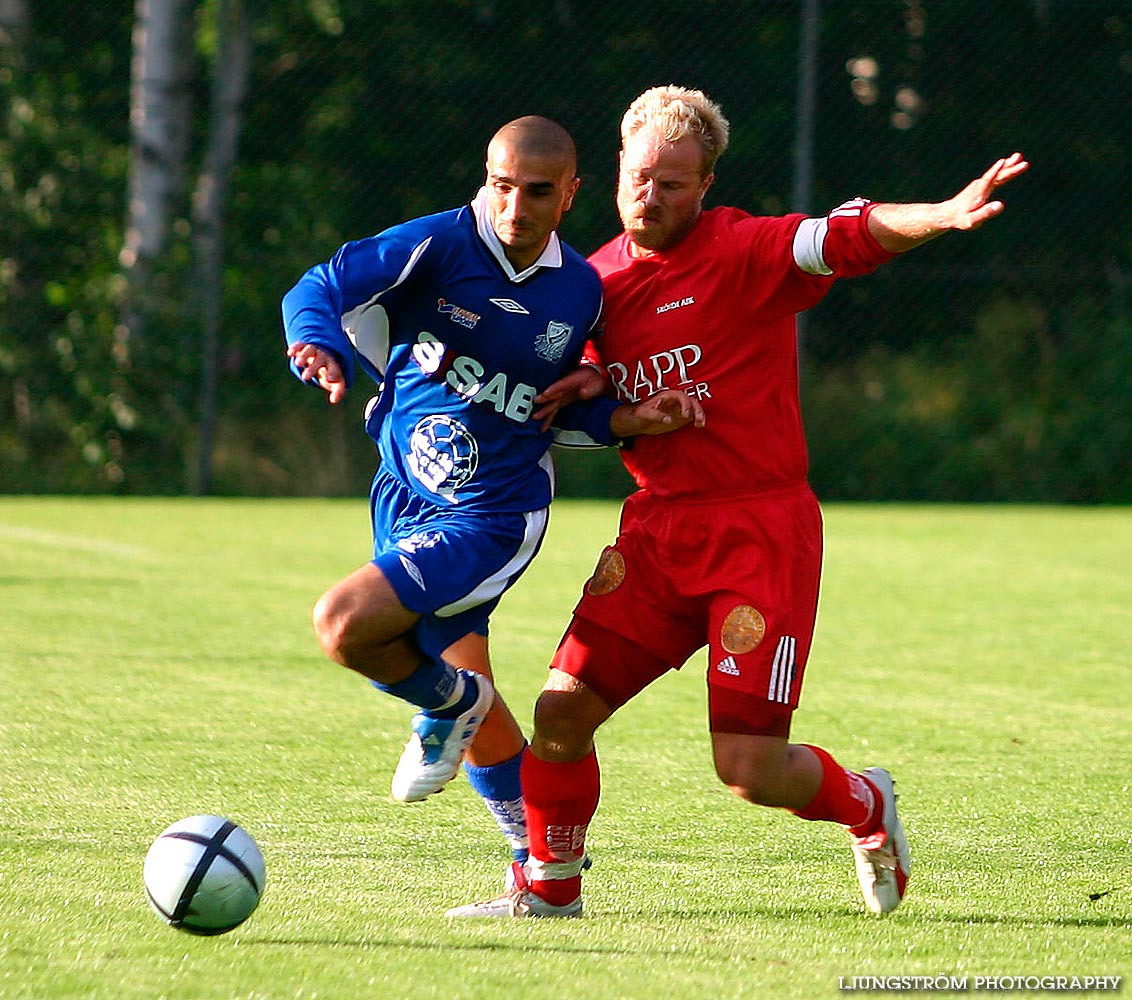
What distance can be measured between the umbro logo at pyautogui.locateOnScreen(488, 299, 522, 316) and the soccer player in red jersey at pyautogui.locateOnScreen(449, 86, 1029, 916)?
0.67 ft

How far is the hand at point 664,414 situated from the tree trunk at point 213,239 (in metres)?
9.44

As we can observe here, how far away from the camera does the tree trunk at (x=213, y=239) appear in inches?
507

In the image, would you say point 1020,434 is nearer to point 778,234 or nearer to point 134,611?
point 134,611

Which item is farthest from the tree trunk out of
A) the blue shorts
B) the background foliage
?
the blue shorts

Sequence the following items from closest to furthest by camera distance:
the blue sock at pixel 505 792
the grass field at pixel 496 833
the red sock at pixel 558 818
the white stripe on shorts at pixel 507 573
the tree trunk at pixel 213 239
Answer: the grass field at pixel 496 833
the red sock at pixel 558 818
the white stripe on shorts at pixel 507 573
the blue sock at pixel 505 792
the tree trunk at pixel 213 239

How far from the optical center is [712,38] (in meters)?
14.1

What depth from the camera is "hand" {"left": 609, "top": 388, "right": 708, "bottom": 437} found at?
3834 mm

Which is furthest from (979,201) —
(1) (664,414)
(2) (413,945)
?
(2) (413,945)

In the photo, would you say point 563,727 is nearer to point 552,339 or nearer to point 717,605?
point 717,605

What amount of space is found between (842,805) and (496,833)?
1.04m

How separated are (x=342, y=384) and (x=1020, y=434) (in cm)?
1118

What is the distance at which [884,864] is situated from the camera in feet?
12.6

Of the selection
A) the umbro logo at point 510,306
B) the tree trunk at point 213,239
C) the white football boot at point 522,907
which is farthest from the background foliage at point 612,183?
the white football boot at point 522,907

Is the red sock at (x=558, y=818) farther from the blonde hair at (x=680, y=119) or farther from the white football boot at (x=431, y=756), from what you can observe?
the blonde hair at (x=680, y=119)
